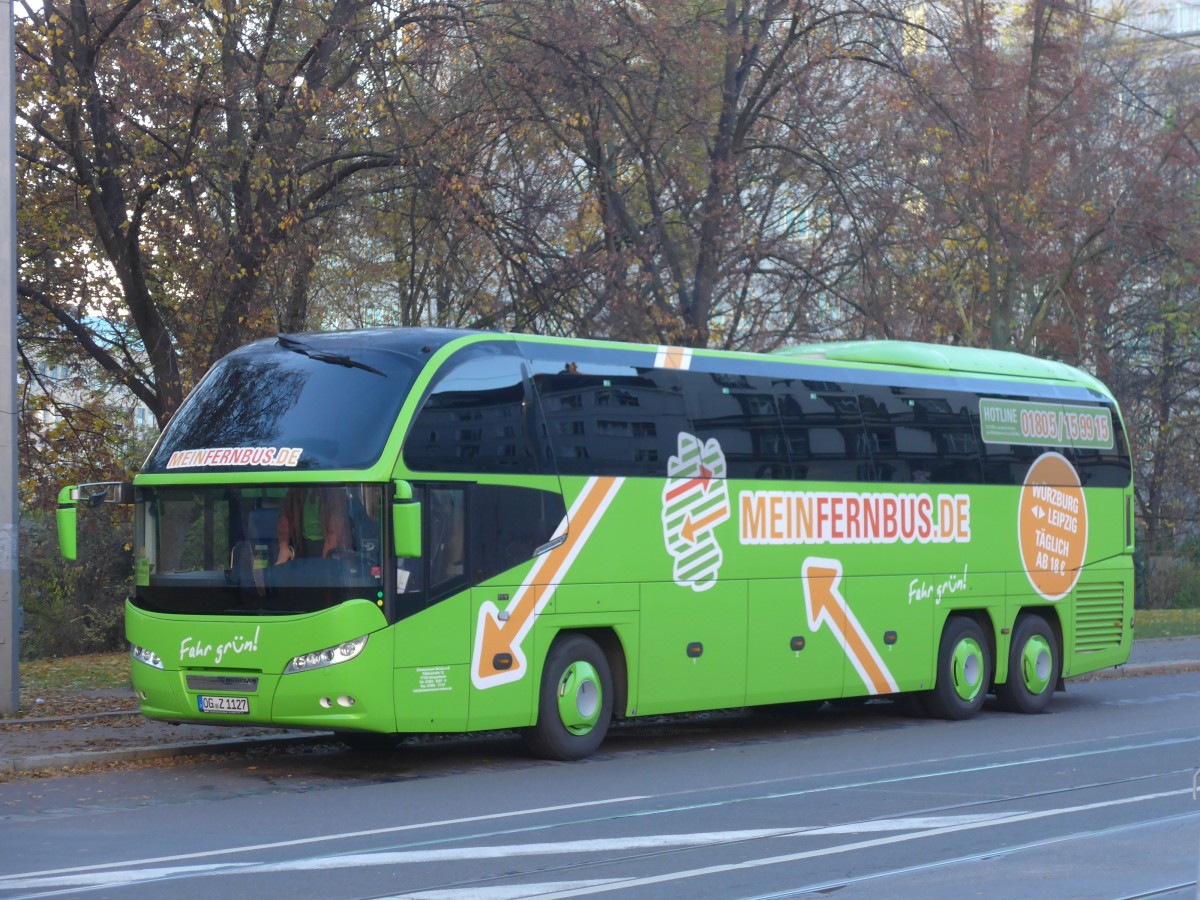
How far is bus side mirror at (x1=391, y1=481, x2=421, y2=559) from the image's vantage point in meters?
12.1

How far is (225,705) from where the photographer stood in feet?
41.2

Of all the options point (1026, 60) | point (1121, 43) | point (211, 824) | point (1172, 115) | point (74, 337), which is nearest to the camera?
point (211, 824)

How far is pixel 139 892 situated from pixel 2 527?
816 centimetres

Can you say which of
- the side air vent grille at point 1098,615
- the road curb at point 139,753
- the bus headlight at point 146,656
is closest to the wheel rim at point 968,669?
the side air vent grille at point 1098,615

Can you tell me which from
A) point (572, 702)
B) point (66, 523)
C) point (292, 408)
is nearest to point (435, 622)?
point (572, 702)

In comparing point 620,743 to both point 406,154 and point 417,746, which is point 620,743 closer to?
point 417,746

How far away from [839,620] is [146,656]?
6.63 metres

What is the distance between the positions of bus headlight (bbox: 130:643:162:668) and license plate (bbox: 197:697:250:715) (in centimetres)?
55

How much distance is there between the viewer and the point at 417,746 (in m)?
15.4

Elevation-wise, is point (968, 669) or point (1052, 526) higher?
point (1052, 526)

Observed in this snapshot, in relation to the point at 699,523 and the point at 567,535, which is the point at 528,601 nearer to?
the point at 567,535

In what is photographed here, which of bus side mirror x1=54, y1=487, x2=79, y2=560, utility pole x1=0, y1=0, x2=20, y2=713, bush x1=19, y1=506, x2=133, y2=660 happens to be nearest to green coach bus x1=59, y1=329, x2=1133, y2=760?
bus side mirror x1=54, y1=487, x2=79, y2=560

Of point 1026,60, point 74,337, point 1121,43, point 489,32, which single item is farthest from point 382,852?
point 1121,43

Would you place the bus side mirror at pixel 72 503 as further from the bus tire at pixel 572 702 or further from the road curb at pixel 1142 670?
the road curb at pixel 1142 670
